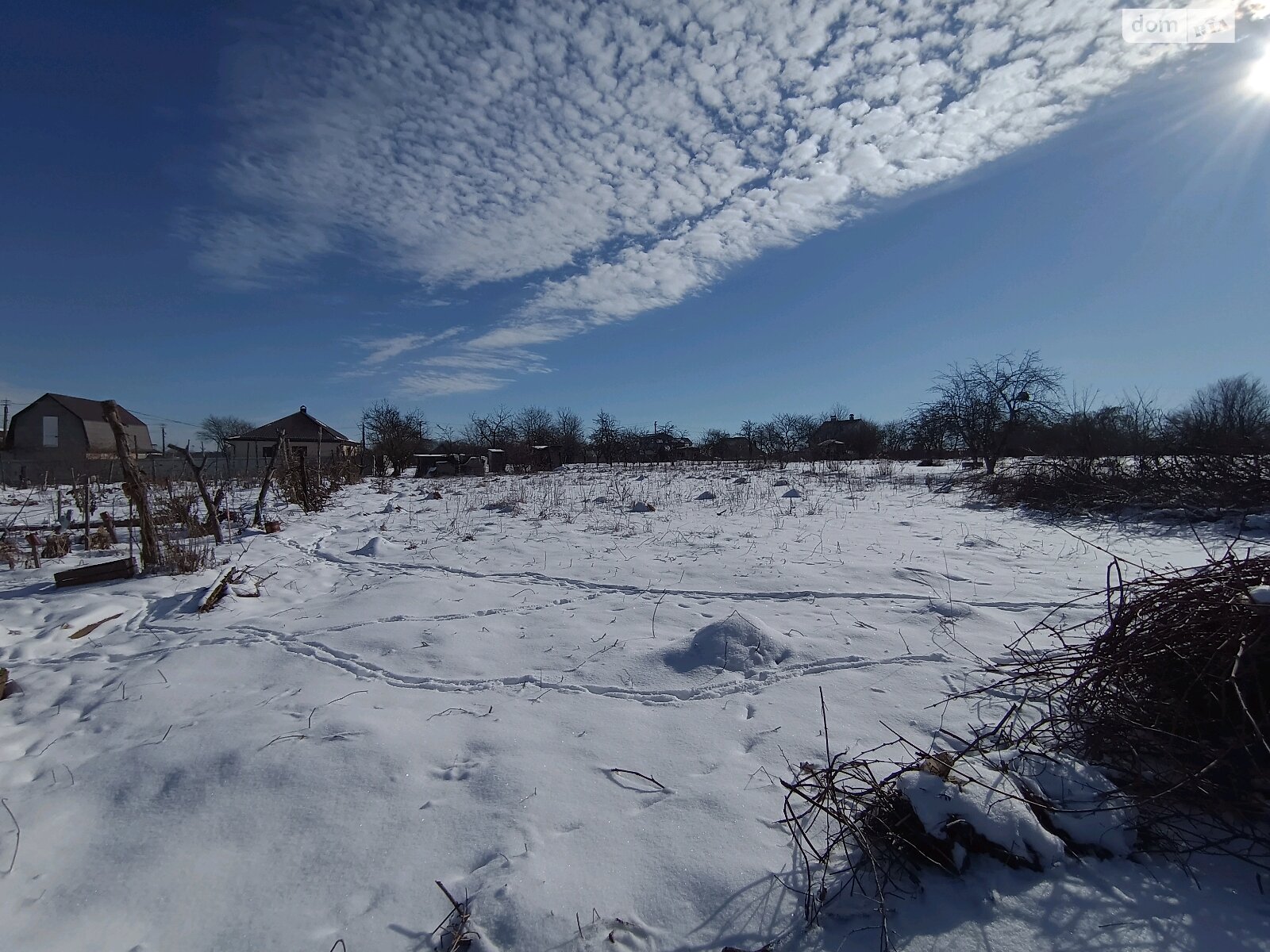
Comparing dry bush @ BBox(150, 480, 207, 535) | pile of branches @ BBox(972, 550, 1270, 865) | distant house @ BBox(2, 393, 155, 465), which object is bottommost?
pile of branches @ BBox(972, 550, 1270, 865)

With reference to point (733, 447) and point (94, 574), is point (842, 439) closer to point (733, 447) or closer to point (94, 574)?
point (733, 447)

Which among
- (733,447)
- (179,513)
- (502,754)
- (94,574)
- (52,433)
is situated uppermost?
(52,433)

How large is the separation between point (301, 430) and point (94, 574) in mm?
34959

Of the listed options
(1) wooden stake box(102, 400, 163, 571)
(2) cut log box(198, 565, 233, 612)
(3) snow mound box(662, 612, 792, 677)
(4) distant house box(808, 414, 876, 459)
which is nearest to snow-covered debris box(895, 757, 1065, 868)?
(3) snow mound box(662, 612, 792, 677)

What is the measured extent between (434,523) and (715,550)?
510 cm

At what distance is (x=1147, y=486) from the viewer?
8328 mm

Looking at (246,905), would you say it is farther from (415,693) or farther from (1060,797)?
(1060,797)

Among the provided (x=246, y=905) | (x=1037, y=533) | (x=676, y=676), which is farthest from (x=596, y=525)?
(x=246, y=905)

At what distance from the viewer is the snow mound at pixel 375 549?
6828 millimetres

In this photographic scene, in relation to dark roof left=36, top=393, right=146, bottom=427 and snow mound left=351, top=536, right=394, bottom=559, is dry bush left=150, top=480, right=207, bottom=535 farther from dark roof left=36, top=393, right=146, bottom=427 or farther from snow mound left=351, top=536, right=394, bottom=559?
dark roof left=36, top=393, right=146, bottom=427

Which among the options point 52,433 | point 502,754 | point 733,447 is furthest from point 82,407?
point 502,754

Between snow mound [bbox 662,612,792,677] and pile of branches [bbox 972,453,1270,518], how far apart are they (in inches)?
299

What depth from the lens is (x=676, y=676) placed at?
10.5 feet

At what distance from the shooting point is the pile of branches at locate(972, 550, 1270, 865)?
175 centimetres
